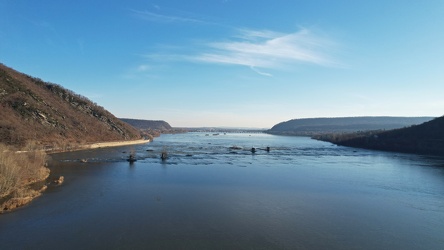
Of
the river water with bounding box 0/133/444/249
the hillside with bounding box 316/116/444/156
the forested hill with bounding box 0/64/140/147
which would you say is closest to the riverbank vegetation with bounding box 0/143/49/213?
the river water with bounding box 0/133/444/249

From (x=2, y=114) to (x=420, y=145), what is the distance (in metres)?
77.4

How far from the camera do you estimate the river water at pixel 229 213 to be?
1425 cm

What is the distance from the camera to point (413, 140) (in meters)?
69.4

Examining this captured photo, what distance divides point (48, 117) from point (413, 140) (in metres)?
76.1

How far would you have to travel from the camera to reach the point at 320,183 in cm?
2939

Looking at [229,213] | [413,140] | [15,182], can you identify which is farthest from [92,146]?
[413,140]

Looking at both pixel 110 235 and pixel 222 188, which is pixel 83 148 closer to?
pixel 222 188

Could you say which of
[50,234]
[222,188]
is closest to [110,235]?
[50,234]

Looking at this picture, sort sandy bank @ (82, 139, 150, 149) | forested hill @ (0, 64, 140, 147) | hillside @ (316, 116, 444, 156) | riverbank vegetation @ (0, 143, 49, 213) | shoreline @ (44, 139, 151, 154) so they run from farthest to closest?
sandy bank @ (82, 139, 150, 149), hillside @ (316, 116, 444, 156), forested hill @ (0, 64, 140, 147), shoreline @ (44, 139, 151, 154), riverbank vegetation @ (0, 143, 49, 213)

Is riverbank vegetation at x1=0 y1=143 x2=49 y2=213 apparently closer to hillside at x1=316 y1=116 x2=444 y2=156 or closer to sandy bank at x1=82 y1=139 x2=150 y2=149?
sandy bank at x1=82 y1=139 x2=150 y2=149

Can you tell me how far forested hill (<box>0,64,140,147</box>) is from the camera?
5550 cm

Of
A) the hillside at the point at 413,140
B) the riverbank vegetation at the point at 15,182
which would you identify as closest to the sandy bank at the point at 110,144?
the riverbank vegetation at the point at 15,182

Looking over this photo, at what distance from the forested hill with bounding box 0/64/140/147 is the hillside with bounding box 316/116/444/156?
62.4m

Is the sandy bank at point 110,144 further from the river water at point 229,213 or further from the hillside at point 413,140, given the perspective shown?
the hillside at point 413,140
